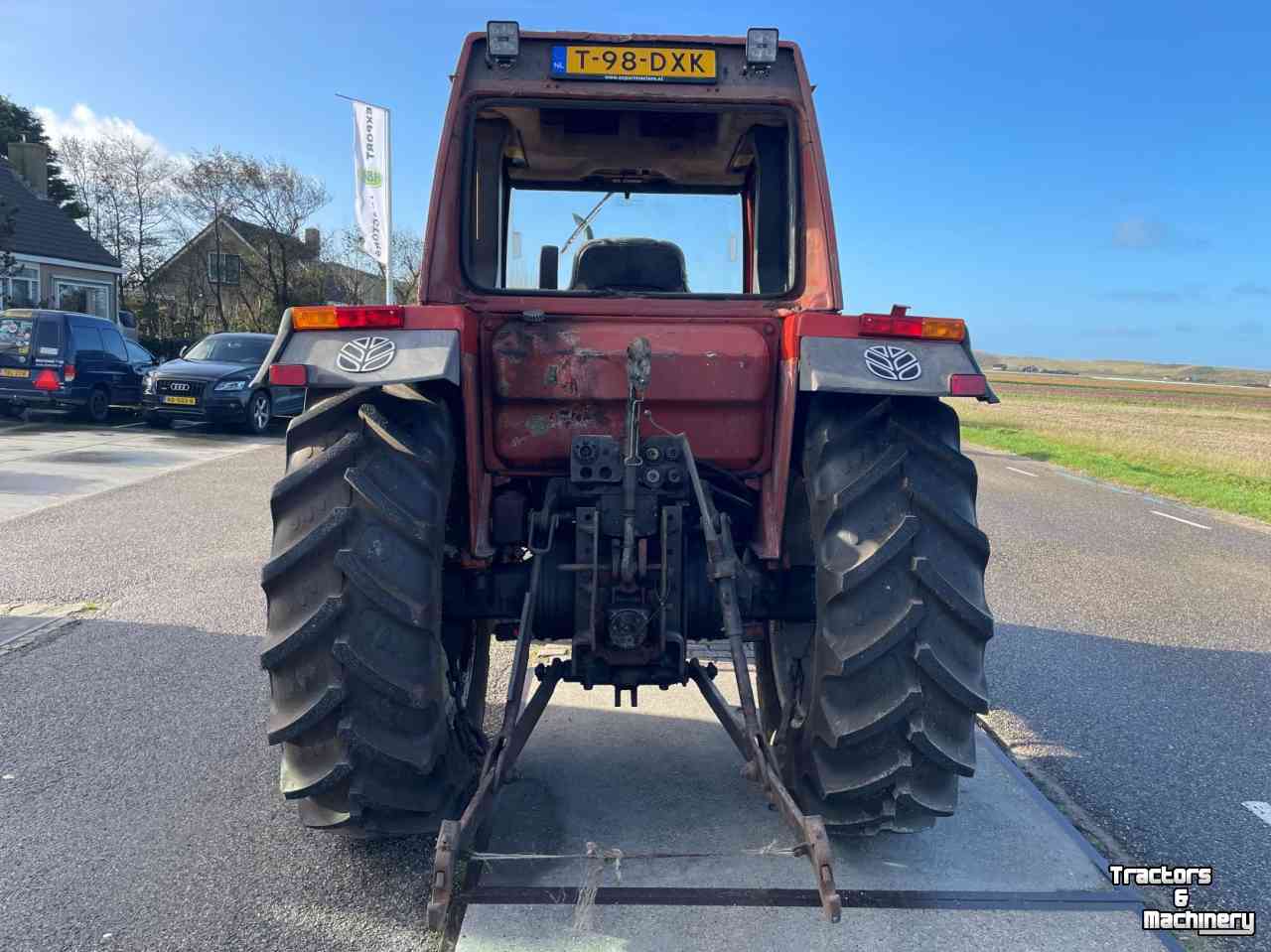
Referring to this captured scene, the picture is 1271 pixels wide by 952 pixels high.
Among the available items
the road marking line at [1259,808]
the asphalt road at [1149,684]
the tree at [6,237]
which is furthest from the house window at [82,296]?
the road marking line at [1259,808]

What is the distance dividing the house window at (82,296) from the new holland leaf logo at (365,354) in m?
30.9

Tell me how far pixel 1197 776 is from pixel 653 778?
2.28 metres

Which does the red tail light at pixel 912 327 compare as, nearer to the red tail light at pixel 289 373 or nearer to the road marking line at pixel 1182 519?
the red tail light at pixel 289 373

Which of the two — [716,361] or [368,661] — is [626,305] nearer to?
[716,361]

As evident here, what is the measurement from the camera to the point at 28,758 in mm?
3842

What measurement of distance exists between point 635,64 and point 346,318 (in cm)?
→ 152

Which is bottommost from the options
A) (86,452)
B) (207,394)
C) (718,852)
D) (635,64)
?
(718,852)

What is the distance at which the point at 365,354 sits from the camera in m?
2.85

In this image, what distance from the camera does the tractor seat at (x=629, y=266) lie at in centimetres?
396

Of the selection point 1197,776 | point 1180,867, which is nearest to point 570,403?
point 1180,867

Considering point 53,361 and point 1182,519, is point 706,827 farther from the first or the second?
point 53,361

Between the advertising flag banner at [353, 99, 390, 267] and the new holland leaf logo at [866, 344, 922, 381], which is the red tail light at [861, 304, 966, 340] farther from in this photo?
the advertising flag banner at [353, 99, 390, 267]

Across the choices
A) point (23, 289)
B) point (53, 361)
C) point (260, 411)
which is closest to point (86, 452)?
point (53, 361)

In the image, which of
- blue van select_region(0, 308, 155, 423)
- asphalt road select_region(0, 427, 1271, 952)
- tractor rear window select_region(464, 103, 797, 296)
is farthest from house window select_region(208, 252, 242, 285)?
tractor rear window select_region(464, 103, 797, 296)
